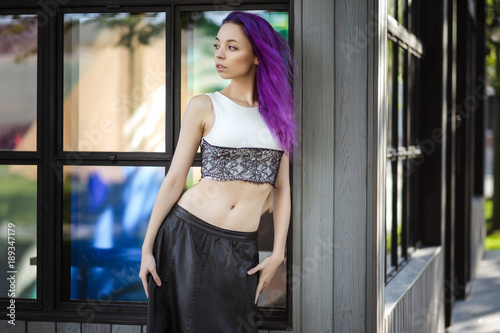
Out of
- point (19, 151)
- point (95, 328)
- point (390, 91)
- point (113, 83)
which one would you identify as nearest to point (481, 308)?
point (390, 91)

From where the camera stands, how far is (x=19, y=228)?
141 inches

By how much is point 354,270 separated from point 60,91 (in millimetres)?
1838

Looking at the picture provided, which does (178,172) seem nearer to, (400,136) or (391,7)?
(391,7)

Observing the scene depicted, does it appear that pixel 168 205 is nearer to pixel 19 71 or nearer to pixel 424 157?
pixel 19 71

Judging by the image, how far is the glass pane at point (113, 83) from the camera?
346cm

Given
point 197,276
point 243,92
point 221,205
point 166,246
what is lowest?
point 197,276

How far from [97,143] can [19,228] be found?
660 millimetres

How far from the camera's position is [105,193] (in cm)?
351

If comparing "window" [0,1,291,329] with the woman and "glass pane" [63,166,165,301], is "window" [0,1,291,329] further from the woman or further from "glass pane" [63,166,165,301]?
the woman

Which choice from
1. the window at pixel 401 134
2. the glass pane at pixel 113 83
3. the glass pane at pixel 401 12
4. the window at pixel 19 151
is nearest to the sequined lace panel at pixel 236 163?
the glass pane at pixel 113 83

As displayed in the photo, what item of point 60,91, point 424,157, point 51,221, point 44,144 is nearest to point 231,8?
point 60,91

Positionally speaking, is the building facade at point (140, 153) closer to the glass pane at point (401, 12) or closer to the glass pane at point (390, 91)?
the glass pane at point (390, 91)

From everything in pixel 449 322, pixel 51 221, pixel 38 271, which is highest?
pixel 51 221

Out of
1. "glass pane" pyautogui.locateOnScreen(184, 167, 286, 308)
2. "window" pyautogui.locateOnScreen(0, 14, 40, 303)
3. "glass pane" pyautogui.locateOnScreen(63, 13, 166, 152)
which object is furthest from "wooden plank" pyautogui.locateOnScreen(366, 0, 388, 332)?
"window" pyautogui.locateOnScreen(0, 14, 40, 303)
